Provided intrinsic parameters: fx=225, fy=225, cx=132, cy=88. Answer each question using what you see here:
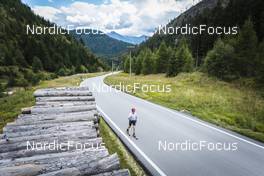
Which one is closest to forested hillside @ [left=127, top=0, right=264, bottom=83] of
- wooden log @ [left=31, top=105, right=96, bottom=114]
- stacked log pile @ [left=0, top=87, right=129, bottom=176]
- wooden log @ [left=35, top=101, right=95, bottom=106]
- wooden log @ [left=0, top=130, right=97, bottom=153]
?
wooden log @ [left=35, top=101, right=95, bottom=106]

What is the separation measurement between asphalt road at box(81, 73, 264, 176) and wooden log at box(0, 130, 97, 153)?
227 centimetres

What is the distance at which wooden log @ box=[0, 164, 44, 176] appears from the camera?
489 centimetres

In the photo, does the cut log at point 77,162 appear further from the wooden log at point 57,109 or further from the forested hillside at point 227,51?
the forested hillside at point 227,51

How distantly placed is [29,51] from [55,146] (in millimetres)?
112945

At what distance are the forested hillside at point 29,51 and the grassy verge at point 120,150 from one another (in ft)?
240

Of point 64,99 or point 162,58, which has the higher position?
point 162,58

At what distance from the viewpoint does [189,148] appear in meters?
9.21

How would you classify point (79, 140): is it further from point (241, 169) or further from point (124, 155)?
point (241, 169)

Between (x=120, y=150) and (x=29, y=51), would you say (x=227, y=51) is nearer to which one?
(x=120, y=150)

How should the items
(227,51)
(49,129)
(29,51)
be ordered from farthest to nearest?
(29,51) < (227,51) < (49,129)

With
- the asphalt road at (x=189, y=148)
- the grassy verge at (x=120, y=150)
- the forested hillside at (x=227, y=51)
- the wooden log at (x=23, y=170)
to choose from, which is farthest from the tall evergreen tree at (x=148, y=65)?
the wooden log at (x=23, y=170)

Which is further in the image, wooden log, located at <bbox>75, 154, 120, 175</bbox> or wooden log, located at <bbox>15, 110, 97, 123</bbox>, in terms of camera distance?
wooden log, located at <bbox>15, 110, 97, 123</bbox>

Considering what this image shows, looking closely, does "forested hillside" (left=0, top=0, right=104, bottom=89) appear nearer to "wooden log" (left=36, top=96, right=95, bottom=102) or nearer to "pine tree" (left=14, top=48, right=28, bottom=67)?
"pine tree" (left=14, top=48, right=28, bottom=67)

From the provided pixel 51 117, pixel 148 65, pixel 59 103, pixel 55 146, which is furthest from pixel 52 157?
pixel 148 65
